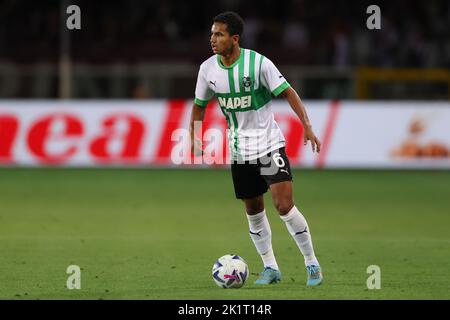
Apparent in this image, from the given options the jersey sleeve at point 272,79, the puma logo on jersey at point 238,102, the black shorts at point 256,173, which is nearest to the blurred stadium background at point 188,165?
the black shorts at point 256,173

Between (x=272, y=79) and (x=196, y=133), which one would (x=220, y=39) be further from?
(x=196, y=133)

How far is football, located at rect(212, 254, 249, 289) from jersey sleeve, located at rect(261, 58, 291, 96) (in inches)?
56.8

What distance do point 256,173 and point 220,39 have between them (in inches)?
46.6

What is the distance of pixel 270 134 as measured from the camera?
893cm

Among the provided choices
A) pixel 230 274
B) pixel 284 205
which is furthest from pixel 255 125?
pixel 230 274

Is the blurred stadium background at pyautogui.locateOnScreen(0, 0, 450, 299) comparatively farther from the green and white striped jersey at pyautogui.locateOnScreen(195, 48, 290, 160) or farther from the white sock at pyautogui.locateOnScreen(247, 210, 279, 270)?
the green and white striped jersey at pyautogui.locateOnScreen(195, 48, 290, 160)

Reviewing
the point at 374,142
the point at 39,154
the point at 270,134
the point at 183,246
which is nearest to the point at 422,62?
the point at 374,142

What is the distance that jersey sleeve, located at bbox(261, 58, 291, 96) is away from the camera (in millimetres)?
8719

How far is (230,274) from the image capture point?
8586 millimetres

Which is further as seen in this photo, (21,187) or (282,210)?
(21,187)

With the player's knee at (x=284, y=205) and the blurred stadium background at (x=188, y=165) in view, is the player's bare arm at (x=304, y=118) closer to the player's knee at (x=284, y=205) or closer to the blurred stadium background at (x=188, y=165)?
the player's knee at (x=284, y=205)

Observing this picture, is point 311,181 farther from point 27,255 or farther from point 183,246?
point 27,255

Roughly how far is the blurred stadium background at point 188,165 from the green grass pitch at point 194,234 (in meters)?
0.04
